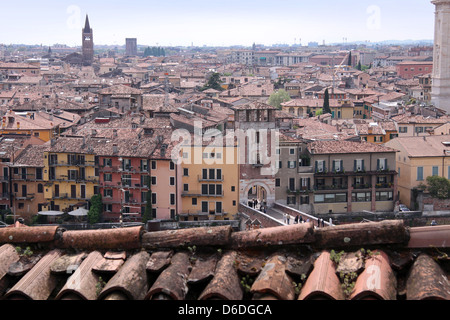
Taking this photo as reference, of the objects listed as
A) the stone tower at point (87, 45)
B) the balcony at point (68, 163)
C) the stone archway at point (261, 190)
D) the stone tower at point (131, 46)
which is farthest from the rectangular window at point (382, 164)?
the stone tower at point (131, 46)

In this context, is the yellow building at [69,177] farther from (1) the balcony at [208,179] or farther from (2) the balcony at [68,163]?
(1) the balcony at [208,179]

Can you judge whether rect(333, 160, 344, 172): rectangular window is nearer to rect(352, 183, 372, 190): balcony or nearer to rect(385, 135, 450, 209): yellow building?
rect(352, 183, 372, 190): balcony

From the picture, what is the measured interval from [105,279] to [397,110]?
45206mm

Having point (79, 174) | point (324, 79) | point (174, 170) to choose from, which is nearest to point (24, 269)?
point (174, 170)

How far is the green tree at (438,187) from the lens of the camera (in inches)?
1164

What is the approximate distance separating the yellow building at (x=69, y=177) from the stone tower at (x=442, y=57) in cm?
3460

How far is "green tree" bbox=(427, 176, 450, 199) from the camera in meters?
29.6

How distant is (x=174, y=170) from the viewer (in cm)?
2647

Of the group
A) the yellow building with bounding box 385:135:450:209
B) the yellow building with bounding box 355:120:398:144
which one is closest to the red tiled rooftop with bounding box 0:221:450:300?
the yellow building with bounding box 385:135:450:209

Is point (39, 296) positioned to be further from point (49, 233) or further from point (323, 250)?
point (323, 250)

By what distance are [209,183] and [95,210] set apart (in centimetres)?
437

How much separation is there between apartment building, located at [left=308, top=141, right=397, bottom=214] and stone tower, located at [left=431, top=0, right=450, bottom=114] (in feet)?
92.2

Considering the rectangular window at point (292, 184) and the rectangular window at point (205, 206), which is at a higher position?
the rectangular window at point (292, 184)

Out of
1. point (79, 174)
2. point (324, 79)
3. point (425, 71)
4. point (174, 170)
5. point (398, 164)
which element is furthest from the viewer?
point (425, 71)
